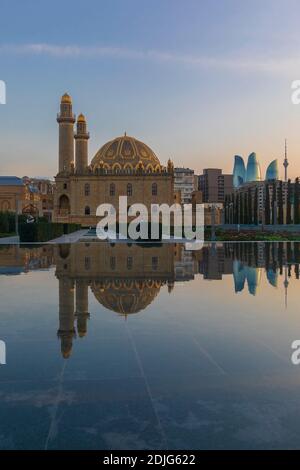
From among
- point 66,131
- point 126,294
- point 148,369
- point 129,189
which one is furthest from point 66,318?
point 129,189

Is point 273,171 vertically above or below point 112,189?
above

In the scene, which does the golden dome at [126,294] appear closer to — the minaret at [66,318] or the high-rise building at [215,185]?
the minaret at [66,318]

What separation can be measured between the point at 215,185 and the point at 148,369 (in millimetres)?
135902

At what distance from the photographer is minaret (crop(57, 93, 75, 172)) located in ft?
179

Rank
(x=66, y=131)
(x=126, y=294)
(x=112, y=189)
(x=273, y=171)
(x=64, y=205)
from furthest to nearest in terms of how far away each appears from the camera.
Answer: (x=273, y=171) < (x=64, y=205) < (x=112, y=189) < (x=66, y=131) < (x=126, y=294)

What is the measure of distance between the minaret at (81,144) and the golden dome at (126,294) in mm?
53567

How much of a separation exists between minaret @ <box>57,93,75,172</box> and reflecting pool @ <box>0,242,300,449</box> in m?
50.3

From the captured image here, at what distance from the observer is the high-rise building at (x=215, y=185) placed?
447ft

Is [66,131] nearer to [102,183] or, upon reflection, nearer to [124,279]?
[102,183]

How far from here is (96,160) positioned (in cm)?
6212

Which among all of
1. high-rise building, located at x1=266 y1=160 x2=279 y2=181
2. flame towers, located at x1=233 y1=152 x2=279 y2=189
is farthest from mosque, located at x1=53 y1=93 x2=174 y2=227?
flame towers, located at x1=233 y1=152 x2=279 y2=189

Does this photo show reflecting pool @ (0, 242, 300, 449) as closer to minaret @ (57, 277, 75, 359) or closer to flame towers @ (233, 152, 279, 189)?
minaret @ (57, 277, 75, 359)

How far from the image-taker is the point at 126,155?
60.9m
